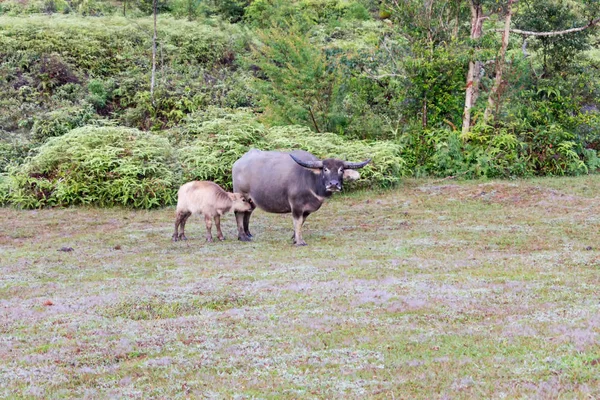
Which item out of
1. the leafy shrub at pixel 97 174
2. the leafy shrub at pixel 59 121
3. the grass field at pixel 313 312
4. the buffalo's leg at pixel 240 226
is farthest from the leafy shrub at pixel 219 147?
the buffalo's leg at pixel 240 226

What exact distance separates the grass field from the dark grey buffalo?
659 millimetres

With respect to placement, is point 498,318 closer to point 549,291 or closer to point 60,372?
point 549,291

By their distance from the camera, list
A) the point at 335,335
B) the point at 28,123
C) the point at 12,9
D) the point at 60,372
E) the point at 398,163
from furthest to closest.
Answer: the point at 12,9 → the point at 28,123 → the point at 398,163 → the point at 335,335 → the point at 60,372

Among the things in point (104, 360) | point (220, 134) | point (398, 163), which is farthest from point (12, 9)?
point (104, 360)

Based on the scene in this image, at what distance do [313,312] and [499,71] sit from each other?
14126 mm

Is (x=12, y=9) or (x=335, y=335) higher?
(x=12, y=9)

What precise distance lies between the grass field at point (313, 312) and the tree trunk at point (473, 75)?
21.1 ft

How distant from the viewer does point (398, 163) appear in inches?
750

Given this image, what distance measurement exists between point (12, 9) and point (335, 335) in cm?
3189

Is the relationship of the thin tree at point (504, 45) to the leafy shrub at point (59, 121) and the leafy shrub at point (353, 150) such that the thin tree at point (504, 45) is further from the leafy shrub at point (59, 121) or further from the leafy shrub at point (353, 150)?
the leafy shrub at point (59, 121)

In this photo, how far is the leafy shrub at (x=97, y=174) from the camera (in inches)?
685

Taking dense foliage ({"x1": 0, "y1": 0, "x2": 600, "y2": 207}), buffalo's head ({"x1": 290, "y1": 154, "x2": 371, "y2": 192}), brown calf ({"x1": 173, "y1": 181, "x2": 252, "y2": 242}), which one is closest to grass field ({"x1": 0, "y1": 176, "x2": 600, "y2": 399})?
brown calf ({"x1": 173, "y1": 181, "x2": 252, "y2": 242})

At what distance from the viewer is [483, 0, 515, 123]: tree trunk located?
19.2 m

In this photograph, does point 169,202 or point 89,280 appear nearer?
point 89,280
